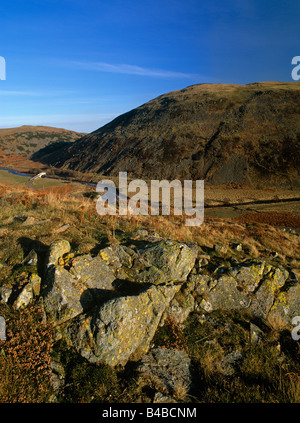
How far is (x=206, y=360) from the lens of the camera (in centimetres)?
513

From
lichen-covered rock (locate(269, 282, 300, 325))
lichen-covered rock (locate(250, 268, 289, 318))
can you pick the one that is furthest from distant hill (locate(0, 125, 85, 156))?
lichen-covered rock (locate(269, 282, 300, 325))

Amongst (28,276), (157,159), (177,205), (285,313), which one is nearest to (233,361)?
(285,313)

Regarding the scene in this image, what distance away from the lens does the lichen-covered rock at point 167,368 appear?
4.57 m

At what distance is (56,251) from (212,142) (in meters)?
58.4

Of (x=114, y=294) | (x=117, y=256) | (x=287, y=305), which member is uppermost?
(x=117, y=256)

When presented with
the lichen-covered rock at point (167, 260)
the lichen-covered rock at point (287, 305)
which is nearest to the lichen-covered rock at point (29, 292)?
the lichen-covered rock at point (167, 260)

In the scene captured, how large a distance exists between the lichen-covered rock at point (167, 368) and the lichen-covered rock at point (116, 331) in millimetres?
275

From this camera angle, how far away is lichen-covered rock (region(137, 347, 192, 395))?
4.57 meters

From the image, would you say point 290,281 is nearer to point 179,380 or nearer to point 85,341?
point 179,380

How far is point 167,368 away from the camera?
4914 mm

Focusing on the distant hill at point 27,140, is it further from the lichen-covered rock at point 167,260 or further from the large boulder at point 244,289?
the large boulder at point 244,289

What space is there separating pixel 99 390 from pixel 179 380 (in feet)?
5.49

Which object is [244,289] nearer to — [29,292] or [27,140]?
[29,292]

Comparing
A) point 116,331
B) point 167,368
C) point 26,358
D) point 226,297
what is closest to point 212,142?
point 226,297
